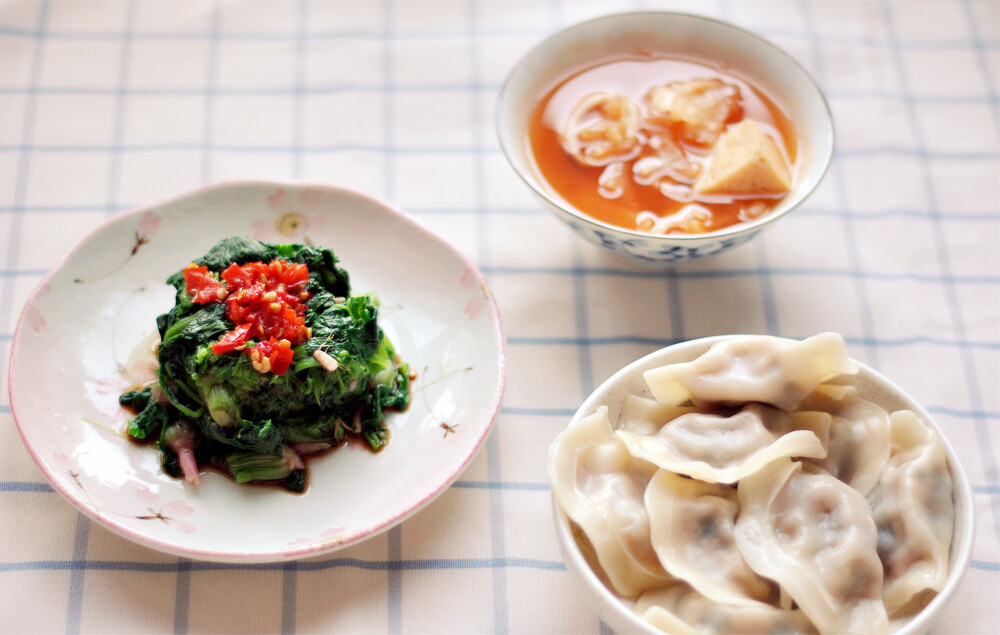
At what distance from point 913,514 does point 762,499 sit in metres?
0.31

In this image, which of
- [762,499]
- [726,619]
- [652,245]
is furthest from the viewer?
[652,245]

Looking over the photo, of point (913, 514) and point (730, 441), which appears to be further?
point (730, 441)

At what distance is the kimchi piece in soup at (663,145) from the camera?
2.57m

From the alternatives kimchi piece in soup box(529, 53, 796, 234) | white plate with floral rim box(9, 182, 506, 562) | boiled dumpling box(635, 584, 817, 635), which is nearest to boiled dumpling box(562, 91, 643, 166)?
kimchi piece in soup box(529, 53, 796, 234)

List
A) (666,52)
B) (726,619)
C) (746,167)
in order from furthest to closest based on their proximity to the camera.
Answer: (666,52), (746,167), (726,619)

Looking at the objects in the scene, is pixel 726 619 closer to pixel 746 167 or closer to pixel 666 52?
pixel 746 167

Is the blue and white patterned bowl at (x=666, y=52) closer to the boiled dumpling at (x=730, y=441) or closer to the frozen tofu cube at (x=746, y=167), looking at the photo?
the frozen tofu cube at (x=746, y=167)

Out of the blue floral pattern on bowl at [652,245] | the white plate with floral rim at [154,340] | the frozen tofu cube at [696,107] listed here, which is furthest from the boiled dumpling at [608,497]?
the frozen tofu cube at [696,107]

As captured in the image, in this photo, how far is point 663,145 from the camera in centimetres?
273

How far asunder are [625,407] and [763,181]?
3.29 ft

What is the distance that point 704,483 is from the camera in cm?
183

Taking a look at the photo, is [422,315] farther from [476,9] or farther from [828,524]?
[476,9]

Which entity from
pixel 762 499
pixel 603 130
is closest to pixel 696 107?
pixel 603 130

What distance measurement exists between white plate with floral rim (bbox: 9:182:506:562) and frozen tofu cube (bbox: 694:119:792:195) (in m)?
0.82
